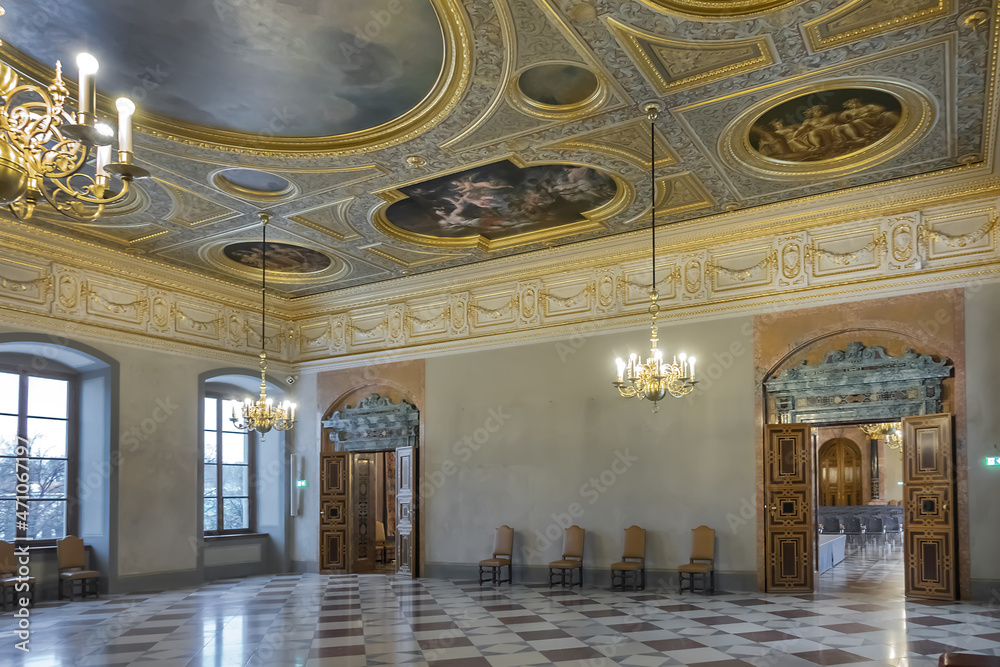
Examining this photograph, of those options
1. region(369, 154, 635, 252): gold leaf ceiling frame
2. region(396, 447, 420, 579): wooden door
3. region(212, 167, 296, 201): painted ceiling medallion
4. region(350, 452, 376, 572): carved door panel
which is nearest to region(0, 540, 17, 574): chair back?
region(350, 452, 376, 572): carved door panel

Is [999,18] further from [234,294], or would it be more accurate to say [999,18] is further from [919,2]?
[234,294]

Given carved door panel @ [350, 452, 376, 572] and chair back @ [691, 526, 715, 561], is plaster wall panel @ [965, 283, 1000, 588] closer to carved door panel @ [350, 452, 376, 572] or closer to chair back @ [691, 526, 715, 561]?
chair back @ [691, 526, 715, 561]

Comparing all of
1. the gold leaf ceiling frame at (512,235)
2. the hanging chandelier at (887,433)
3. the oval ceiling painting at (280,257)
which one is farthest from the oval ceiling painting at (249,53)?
the hanging chandelier at (887,433)

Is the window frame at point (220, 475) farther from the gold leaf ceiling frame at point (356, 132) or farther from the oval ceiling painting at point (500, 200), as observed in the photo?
the gold leaf ceiling frame at point (356, 132)

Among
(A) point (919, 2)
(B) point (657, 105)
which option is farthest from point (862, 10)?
(B) point (657, 105)

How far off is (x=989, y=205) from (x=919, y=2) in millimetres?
4546

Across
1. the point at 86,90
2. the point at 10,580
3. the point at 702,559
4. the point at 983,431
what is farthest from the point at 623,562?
the point at 86,90

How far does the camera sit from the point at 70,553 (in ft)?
37.6

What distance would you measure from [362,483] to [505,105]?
9674 millimetres

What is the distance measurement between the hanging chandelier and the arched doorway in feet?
3.48

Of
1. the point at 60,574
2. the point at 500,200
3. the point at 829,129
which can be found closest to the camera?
the point at 829,129

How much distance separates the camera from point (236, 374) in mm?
14500

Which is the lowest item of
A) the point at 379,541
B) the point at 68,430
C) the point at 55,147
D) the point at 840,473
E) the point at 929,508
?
the point at 379,541

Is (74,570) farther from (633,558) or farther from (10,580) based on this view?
(633,558)
